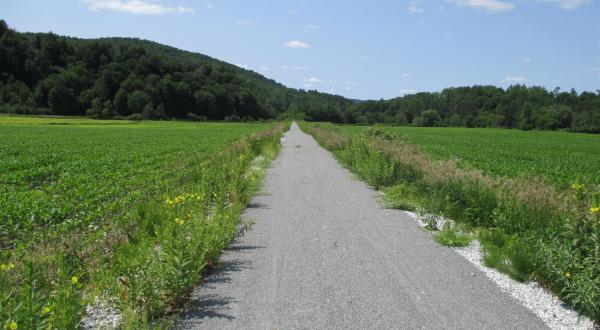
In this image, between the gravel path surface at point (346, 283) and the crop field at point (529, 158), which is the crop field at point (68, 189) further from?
the crop field at point (529, 158)

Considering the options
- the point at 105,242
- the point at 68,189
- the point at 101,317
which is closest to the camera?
the point at 101,317

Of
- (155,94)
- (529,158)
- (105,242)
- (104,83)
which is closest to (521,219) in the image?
(105,242)

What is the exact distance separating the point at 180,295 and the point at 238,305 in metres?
0.68

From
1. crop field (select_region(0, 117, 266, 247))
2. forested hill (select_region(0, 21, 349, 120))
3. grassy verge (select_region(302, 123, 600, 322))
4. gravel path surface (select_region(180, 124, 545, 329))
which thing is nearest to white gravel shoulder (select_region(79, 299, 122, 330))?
gravel path surface (select_region(180, 124, 545, 329))

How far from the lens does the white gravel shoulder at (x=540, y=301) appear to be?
5.34m

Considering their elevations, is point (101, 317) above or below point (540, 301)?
below

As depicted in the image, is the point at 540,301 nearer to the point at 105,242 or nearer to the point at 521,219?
the point at 521,219

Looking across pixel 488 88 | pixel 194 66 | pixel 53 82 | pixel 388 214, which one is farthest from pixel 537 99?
pixel 388 214

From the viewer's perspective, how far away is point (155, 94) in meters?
113

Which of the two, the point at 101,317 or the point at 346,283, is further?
the point at 346,283

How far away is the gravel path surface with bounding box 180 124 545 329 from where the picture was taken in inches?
208

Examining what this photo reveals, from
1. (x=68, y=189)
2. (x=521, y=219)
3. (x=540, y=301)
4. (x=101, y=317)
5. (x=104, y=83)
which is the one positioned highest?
(x=104, y=83)

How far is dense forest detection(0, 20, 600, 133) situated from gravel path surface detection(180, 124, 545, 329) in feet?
315

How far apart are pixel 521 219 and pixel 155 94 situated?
112 metres
